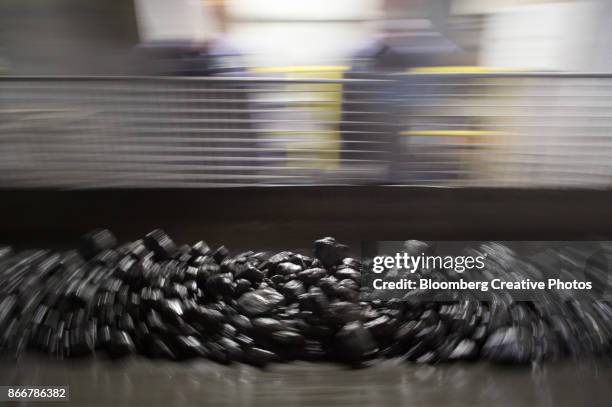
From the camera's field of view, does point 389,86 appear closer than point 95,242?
Yes

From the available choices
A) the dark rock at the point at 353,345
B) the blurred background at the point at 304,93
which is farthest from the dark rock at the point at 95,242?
the dark rock at the point at 353,345

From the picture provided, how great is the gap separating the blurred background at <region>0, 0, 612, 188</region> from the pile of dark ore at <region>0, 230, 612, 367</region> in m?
0.22

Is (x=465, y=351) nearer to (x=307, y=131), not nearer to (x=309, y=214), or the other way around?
(x=309, y=214)

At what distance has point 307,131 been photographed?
110 centimetres

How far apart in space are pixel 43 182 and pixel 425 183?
1.02 meters

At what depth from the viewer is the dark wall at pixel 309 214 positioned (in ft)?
3.70

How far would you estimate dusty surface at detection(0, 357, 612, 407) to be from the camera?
3.60ft

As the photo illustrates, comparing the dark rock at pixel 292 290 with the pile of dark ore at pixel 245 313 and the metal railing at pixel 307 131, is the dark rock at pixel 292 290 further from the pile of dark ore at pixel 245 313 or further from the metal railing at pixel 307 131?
the metal railing at pixel 307 131

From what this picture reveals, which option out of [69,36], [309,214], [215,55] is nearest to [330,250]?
[309,214]

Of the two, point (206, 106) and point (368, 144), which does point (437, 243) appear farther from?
point (206, 106)

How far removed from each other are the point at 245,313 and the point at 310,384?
0.82 feet

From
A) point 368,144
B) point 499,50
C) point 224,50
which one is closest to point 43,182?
point 224,50

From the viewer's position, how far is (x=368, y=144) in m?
1.11

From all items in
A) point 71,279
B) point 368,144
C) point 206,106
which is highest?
point 206,106
